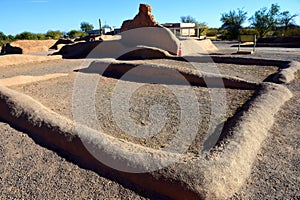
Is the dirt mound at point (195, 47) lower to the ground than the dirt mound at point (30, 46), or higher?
lower

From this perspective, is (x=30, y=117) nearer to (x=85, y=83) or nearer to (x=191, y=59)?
(x=85, y=83)

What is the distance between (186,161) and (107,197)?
2.90 feet

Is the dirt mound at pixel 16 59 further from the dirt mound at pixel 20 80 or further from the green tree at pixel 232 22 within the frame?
the green tree at pixel 232 22

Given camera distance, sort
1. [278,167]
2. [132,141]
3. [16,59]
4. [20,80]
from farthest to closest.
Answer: [16,59], [20,80], [132,141], [278,167]

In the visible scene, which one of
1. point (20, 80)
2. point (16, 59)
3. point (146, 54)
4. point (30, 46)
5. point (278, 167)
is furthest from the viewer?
point (30, 46)

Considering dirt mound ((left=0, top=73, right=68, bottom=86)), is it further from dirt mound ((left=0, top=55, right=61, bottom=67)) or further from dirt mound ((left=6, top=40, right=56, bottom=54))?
dirt mound ((left=6, top=40, right=56, bottom=54))

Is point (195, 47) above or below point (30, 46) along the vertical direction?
below

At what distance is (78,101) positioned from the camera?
5395 mm

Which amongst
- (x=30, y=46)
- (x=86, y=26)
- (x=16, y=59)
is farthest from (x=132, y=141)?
(x=86, y=26)

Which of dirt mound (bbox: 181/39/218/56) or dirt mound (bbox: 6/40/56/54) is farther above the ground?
dirt mound (bbox: 6/40/56/54)

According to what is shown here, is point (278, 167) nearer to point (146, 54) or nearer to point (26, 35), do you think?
point (146, 54)

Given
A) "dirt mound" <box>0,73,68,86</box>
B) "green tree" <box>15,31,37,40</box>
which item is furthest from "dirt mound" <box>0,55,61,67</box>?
"green tree" <box>15,31,37,40</box>

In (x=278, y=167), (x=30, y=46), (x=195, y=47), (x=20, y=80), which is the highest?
(x=30, y=46)

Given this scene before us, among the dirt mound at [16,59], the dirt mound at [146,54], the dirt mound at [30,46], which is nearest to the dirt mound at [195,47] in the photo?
the dirt mound at [146,54]
